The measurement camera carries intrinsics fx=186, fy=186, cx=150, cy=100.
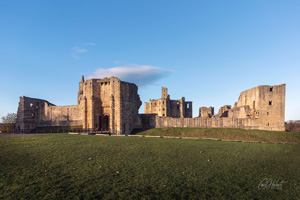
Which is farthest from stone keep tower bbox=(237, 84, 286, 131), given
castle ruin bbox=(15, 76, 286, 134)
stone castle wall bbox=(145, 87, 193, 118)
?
stone castle wall bbox=(145, 87, 193, 118)

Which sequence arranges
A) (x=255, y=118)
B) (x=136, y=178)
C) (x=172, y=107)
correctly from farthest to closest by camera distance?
(x=172, y=107), (x=255, y=118), (x=136, y=178)

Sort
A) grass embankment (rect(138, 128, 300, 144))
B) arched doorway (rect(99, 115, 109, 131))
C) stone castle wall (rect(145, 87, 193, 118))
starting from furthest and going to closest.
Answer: stone castle wall (rect(145, 87, 193, 118)) → arched doorway (rect(99, 115, 109, 131)) → grass embankment (rect(138, 128, 300, 144))

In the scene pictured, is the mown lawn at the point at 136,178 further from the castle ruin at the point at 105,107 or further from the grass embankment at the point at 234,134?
the castle ruin at the point at 105,107

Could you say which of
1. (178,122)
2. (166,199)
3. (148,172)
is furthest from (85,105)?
(166,199)

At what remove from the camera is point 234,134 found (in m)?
34.5

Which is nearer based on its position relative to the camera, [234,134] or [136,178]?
[136,178]

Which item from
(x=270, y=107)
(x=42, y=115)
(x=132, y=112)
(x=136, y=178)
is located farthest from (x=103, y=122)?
(x=270, y=107)

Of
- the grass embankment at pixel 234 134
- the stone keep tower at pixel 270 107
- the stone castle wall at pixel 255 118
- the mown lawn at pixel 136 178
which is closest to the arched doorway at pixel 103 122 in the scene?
the stone castle wall at pixel 255 118

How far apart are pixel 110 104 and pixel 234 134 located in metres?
24.6

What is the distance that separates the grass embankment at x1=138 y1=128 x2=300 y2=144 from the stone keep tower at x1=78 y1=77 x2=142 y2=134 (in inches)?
211

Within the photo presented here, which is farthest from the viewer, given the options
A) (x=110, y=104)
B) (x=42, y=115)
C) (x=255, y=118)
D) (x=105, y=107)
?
(x=42, y=115)

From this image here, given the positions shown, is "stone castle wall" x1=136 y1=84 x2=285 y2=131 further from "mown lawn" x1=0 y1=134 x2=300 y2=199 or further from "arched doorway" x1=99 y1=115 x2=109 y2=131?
"mown lawn" x1=0 y1=134 x2=300 y2=199

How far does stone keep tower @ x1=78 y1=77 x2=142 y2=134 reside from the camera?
3738cm

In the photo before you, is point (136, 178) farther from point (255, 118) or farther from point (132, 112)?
point (255, 118)
